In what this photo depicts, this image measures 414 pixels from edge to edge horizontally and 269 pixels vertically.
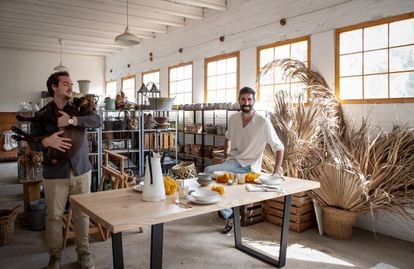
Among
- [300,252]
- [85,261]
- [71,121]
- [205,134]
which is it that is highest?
[71,121]

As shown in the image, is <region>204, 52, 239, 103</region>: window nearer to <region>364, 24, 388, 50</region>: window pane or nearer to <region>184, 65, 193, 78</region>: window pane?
<region>184, 65, 193, 78</region>: window pane

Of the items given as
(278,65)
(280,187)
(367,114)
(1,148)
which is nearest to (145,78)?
(1,148)

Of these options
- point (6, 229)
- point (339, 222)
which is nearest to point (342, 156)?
point (339, 222)

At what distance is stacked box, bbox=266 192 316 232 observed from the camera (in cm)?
406

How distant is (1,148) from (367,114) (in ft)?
31.2

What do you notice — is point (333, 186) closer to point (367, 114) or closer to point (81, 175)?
point (367, 114)

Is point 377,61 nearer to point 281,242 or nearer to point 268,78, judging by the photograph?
point 268,78

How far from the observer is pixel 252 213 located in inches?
170

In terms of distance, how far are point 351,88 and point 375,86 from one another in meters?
0.30

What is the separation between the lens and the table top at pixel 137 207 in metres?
1.84

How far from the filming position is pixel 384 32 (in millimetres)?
4078

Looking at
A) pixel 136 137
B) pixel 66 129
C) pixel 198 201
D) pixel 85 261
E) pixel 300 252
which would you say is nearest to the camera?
pixel 198 201

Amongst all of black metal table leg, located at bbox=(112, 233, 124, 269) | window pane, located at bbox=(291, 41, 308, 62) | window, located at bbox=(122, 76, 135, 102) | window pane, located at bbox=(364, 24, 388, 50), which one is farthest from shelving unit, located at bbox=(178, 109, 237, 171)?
black metal table leg, located at bbox=(112, 233, 124, 269)

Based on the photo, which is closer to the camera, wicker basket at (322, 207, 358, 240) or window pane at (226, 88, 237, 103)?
wicker basket at (322, 207, 358, 240)
